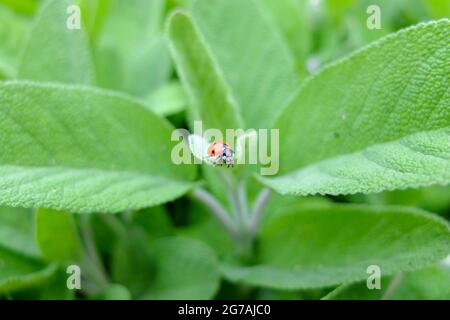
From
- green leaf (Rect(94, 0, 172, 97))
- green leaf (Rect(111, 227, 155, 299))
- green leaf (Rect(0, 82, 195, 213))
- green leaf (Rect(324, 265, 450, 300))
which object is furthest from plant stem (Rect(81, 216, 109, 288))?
green leaf (Rect(324, 265, 450, 300))

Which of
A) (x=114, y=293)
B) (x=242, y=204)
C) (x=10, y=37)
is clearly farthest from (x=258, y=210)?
(x=10, y=37)

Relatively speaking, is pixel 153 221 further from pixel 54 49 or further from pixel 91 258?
pixel 54 49

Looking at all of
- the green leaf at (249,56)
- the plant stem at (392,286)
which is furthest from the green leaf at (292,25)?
the plant stem at (392,286)

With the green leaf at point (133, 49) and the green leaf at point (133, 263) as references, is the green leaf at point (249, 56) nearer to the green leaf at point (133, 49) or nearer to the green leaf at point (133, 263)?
the green leaf at point (133, 49)

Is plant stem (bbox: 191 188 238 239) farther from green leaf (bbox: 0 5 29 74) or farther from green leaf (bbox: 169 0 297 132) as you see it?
green leaf (bbox: 0 5 29 74)

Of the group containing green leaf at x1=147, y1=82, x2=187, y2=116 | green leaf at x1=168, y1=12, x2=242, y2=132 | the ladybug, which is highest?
green leaf at x1=147, y1=82, x2=187, y2=116
